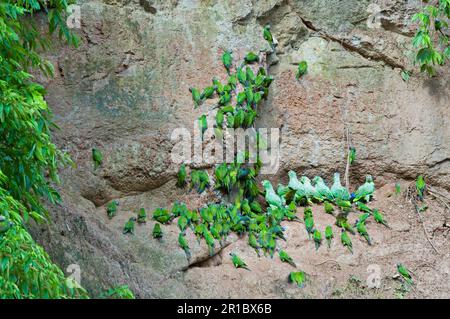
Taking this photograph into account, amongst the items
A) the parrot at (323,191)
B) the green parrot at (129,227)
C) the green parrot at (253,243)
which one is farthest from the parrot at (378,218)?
the green parrot at (129,227)

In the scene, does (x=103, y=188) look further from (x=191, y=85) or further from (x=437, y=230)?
(x=437, y=230)

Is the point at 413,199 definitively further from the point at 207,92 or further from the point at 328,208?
the point at 207,92

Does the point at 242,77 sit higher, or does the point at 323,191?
the point at 242,77

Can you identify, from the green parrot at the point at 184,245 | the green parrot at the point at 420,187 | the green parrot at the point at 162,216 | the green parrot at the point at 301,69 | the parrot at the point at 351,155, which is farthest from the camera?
the green parrot at the point at 301,69

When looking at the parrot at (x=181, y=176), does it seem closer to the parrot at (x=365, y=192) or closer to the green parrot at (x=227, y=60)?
the green parrot at (x=227, y=60)

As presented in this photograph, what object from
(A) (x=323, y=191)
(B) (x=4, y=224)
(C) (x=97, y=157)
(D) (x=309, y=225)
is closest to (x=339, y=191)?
(A) (x=323, y=191)

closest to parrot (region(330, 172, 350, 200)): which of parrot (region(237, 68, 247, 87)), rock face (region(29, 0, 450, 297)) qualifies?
rock face (region(29, 0, 450, 297))

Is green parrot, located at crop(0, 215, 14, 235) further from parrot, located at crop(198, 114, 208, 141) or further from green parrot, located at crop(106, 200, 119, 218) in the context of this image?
parrot, located at crop(198, 114, 208, 141)
